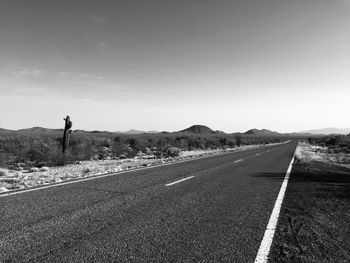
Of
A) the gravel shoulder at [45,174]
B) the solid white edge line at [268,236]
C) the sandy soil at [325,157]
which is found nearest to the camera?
the solid white edge line at [268,236]

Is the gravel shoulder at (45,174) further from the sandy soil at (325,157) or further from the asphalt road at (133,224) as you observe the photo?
the sandy soil at (325,157)

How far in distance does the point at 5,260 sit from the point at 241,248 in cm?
303

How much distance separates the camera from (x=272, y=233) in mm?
4352

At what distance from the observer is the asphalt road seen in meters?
3.47

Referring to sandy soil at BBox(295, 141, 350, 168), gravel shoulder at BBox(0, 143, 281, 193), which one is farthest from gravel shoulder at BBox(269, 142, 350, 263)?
sandy soil at BBox(295, 141, 350, 168)

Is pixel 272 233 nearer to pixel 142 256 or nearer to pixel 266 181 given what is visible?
pixel 142 256

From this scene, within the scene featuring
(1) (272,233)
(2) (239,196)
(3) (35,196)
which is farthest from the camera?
(2) (239,196)

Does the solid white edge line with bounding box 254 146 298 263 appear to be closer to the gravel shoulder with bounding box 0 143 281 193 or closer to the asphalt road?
the asphalt road

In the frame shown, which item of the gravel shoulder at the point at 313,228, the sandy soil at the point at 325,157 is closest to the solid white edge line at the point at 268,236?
the gravel shoulder at the point at 313,228

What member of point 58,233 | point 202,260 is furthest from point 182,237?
point 58,233

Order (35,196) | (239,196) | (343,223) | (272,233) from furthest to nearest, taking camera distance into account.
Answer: (239,196) → (35,196) → (343,223) → (272,233)

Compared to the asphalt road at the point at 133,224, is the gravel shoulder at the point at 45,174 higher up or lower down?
higher up

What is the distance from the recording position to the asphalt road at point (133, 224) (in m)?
3.47

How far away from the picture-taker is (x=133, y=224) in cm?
459
